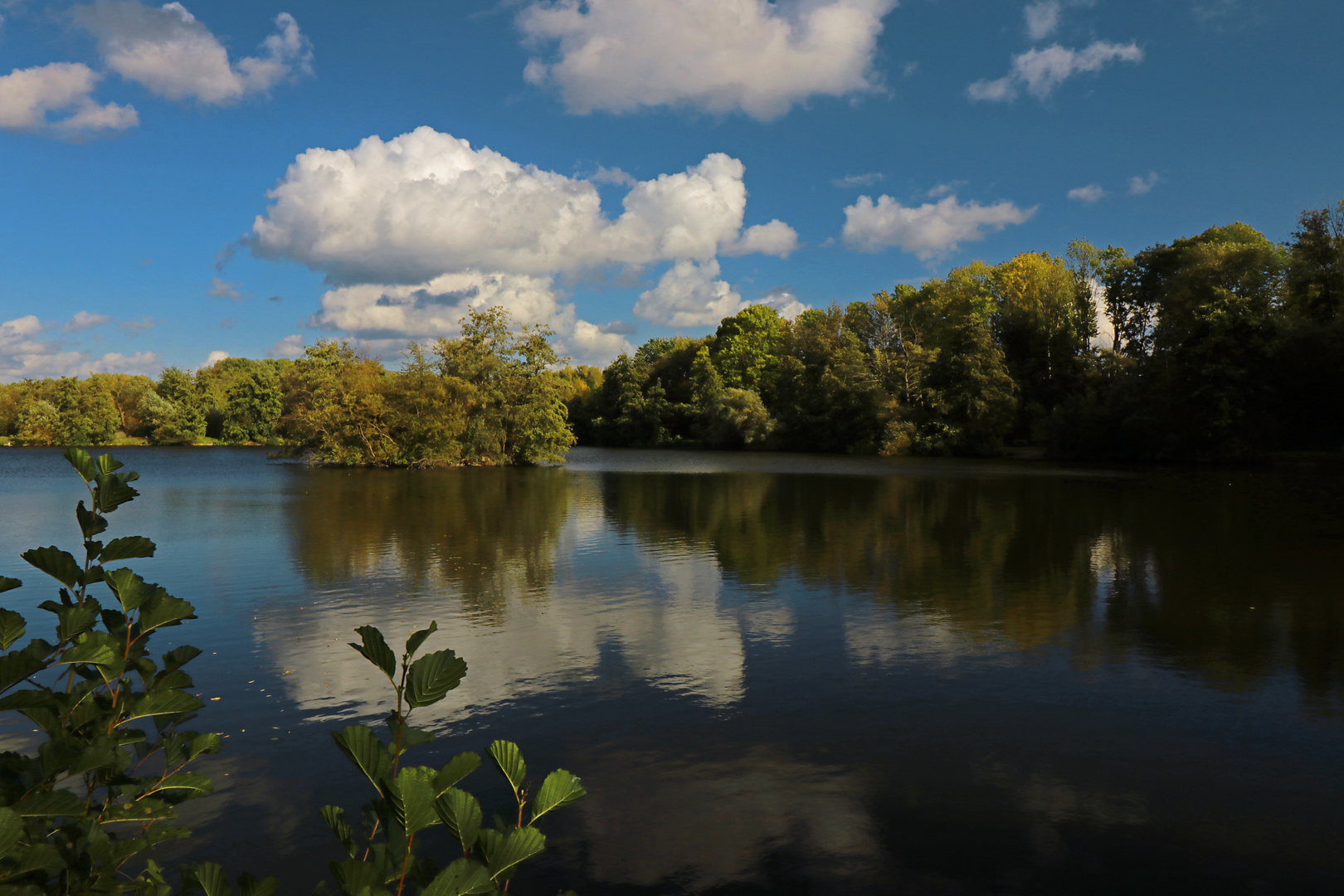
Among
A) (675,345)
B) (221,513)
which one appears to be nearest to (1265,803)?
(221,513)

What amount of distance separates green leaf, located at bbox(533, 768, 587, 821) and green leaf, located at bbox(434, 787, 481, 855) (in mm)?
113

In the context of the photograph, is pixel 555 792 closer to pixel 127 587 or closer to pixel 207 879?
pixel 207 879

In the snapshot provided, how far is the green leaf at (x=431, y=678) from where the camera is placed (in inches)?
65.7

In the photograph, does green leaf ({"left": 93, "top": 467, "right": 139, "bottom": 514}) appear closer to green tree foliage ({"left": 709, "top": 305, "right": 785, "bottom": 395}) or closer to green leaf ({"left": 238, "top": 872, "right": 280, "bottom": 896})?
green leaf ({"left": 238, "top": 872, "right": 280, "bottom": 896})

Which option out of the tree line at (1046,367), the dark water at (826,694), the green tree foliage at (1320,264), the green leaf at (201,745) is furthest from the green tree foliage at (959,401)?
the green leaf at (201,745)

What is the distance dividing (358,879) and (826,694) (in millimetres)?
6354

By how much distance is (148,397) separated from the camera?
92312 mm

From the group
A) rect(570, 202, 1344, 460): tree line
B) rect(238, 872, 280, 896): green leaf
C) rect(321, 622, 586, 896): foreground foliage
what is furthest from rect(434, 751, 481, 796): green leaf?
rect(570, 202, 1344, 460): tree line

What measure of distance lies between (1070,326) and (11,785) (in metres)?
70.6

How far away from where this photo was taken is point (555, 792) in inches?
63.2

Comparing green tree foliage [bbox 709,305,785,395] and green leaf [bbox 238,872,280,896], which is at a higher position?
green tree foliage [bbox 709,305,785,395]

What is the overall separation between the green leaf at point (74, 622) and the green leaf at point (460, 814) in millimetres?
1088

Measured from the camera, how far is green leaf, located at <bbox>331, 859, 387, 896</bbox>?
1598 millimetres

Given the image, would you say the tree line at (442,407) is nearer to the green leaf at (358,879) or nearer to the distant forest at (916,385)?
the distant forest at (916,385)
